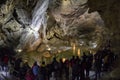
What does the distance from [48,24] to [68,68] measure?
68.4ft

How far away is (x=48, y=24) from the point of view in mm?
36031

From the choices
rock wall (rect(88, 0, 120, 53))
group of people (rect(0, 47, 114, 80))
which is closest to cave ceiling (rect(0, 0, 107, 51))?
rock wall (rect(88, 0, 120, 53))

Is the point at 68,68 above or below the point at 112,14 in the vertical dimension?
below

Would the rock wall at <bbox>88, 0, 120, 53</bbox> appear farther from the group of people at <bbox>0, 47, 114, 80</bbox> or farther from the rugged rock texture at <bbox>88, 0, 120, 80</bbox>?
the group of people at <bbox>0, 47, 114, 80</bbox>

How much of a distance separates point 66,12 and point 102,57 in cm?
1952

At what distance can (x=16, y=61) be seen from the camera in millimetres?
16656

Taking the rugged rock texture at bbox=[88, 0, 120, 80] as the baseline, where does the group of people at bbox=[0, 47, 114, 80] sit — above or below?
below

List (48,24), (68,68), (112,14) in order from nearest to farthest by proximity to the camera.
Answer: (68,68) → (112,14) → (48,24)

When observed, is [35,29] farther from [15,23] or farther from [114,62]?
[114,62]

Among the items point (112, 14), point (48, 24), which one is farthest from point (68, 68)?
point (48, 24)

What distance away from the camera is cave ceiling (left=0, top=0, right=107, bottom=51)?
104 feet

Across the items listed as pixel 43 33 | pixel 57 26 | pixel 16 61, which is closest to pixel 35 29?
pixel 43 33

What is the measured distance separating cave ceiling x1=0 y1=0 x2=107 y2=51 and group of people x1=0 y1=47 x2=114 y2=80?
14438mm

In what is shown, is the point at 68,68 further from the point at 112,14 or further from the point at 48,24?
the point at 48,24
